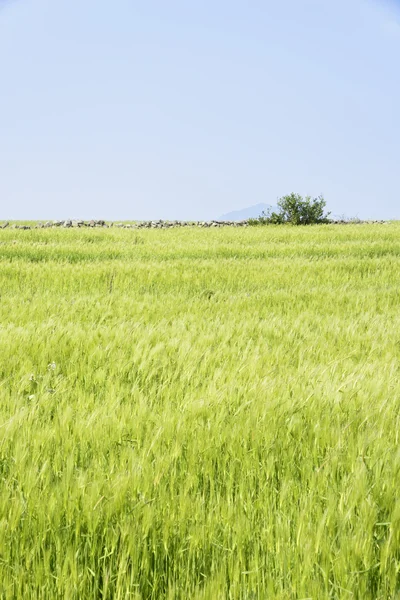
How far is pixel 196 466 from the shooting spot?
2.21 meters

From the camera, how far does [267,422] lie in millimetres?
2588

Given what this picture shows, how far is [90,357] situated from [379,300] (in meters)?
4.44

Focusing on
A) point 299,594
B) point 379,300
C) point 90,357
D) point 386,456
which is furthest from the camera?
point 379,300

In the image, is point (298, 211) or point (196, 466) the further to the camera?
point (298, 211)

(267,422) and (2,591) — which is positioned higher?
(267,422)

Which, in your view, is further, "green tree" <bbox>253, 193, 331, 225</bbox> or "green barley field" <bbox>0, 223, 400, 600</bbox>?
"green tree" <bbox>253, 193, 331, 225</bbox>

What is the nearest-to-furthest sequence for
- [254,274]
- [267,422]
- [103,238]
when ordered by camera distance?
[267,422]
[254,274]
[103,238]

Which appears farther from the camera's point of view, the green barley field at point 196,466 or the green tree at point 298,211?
the green tree at point 298,211

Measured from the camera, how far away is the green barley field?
1.65 metres

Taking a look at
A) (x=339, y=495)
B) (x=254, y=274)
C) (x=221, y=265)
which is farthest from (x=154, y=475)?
(x=221, y=265)

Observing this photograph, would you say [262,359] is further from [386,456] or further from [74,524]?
[74,524]

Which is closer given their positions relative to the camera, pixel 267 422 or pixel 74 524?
pixel 74 524

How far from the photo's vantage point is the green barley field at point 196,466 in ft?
5.41

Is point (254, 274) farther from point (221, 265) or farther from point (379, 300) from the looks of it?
point (379, 300)
